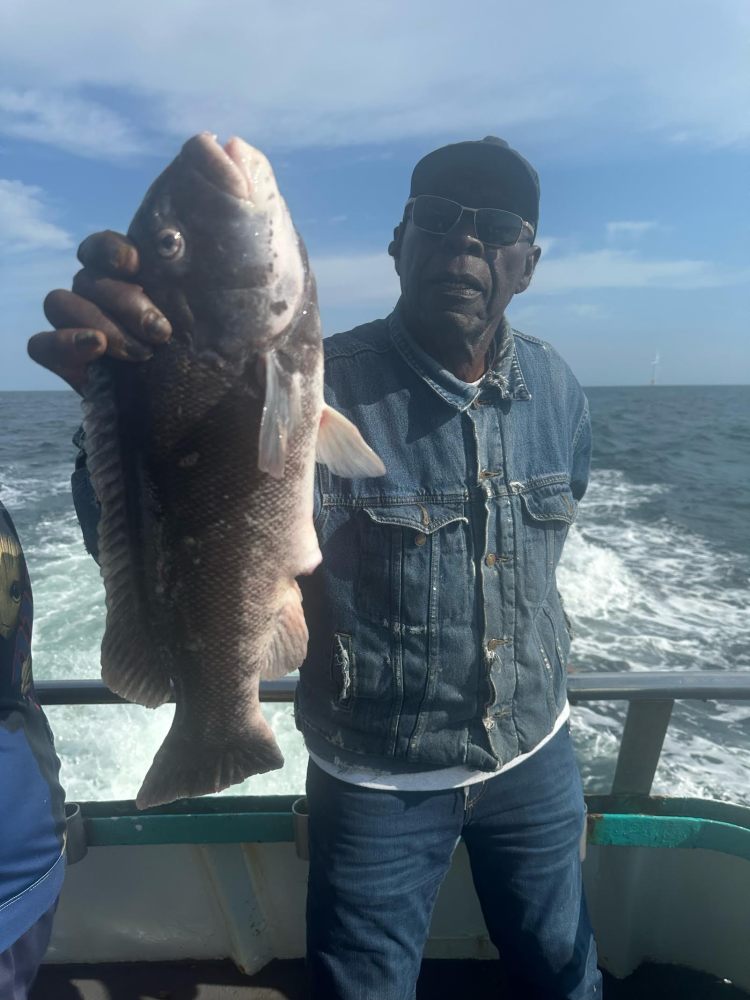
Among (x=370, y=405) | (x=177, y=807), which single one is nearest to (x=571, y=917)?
(x=177, y=807)

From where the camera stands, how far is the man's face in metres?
2.22

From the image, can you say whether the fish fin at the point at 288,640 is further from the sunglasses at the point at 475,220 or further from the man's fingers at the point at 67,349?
the sunglasses at the point at 475,220

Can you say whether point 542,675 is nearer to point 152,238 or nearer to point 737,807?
point 737,807

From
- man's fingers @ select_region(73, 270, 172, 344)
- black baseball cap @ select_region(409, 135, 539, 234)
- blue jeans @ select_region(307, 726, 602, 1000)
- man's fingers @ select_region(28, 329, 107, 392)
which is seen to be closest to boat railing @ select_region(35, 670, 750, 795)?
blue jeans @ select_region(307, 726, 602, 1000)

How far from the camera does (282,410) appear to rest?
66.8 inches

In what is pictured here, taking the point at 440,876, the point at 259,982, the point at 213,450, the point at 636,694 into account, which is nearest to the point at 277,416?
the point at 213,450

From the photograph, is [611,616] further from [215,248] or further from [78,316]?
[78,316]

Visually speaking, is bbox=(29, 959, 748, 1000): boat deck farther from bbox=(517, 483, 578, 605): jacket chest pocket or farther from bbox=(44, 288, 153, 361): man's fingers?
bbox=(44, 288, 153, 361): man's fingers

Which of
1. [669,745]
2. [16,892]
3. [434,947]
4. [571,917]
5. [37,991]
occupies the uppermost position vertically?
[16,892]

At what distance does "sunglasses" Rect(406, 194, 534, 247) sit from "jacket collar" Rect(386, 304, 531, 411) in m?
0.26

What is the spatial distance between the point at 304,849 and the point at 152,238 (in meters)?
2.20

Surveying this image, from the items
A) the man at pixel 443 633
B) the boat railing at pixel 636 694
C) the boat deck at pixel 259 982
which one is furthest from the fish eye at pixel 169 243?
the boat deck at pixel 259 982

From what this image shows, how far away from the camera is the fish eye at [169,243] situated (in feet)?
5.50

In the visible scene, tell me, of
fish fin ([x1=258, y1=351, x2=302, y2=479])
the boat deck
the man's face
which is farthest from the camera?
the boat deck
